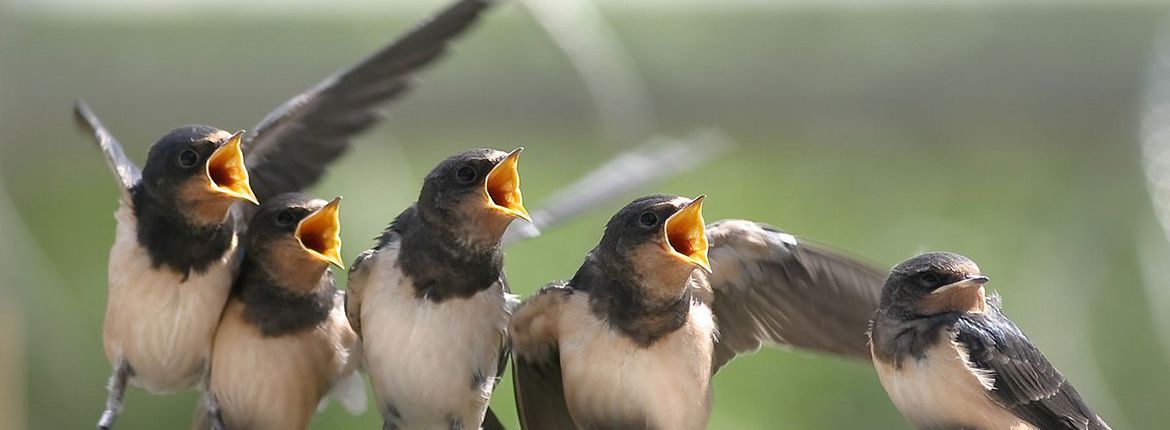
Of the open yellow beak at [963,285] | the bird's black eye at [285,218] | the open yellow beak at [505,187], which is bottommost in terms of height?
the open yellow beak at [963,285]

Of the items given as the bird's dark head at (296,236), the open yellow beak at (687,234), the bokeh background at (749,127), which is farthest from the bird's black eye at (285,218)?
the bokeh background at (749,127)

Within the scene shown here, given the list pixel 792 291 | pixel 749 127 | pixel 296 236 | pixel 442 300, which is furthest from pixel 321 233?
pixel 749 127

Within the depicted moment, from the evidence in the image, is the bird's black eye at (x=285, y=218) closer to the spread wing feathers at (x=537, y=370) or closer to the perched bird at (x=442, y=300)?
the perched bird at (x=442, y=300)

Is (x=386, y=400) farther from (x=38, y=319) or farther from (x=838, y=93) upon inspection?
(x=38, y=319)

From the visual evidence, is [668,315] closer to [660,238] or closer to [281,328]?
[660,238]

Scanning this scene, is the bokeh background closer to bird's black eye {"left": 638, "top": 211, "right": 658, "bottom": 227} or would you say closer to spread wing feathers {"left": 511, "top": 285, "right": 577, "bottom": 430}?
spread wing feathers {"left": 511, "top": 285, "right": 577, "bottom": 430}

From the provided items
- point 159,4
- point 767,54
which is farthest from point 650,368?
point 159,4

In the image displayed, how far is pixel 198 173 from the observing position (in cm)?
139

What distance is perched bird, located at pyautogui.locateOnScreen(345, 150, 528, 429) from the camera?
1.39m

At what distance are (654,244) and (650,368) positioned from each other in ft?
0.46

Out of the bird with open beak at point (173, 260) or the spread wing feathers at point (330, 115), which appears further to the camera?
the spread wing feathers at point (330, 115)

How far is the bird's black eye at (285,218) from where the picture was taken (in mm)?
1438

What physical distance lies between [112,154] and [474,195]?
17.2 inches

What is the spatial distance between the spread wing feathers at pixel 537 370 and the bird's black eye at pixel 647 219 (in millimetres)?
154
